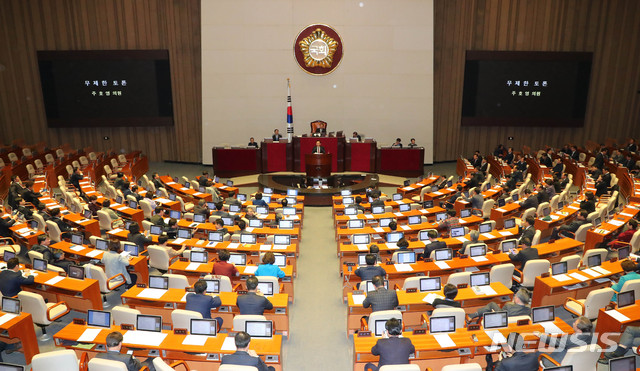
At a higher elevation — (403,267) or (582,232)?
(582,232)

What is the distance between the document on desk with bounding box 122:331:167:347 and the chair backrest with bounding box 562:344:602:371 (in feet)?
19.1

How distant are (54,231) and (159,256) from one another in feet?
11.1

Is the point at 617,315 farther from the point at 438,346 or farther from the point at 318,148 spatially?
the point at 318,148

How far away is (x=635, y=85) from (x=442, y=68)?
35.2 ft

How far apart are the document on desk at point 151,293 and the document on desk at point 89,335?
119 cm

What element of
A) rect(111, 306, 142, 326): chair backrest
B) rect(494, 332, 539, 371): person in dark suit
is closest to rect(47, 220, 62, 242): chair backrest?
rect(111, 306, 142, 326): chair backrest

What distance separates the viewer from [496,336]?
7117 mm

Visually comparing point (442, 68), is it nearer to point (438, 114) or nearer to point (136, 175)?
point (438, 114)

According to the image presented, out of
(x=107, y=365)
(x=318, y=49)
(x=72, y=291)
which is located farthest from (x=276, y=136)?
(x=107, y=365)

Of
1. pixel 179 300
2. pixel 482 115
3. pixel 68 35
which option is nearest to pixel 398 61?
pixel 482 115

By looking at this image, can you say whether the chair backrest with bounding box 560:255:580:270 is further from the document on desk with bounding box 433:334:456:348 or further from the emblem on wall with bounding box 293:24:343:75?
the emblem on wall with bounding box 293:24:343:75

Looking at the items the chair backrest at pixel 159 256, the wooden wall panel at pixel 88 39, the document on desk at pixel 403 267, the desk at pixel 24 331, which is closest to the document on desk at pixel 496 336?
the document on desk at pixel 403 267

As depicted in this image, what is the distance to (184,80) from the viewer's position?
2477 centimetres

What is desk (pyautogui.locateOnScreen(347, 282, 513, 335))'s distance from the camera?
27.7ft
